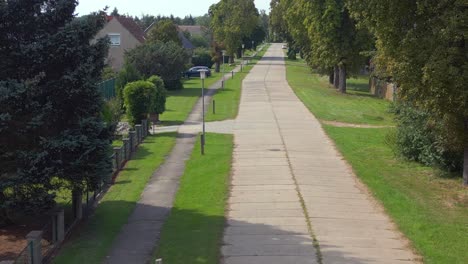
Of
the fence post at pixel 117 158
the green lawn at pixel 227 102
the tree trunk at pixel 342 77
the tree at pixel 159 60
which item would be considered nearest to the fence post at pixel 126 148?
the fence post at pixel 117 158

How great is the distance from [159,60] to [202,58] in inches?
1466

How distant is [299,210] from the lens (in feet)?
50.3

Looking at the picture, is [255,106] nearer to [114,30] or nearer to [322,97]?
[322,97]

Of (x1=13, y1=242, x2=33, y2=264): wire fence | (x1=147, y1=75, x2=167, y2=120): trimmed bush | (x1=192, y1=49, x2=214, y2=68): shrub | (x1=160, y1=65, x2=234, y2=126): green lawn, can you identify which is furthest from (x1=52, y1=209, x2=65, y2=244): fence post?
(x1=192, y1=49, x2=214, y2=68): shrub

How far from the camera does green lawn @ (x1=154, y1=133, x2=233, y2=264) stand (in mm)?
12117

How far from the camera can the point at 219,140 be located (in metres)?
27.3

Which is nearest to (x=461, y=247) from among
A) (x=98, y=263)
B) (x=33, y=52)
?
(x=98, y=263)

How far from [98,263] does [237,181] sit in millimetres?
7738

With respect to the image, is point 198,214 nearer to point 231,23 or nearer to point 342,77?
point 342,77

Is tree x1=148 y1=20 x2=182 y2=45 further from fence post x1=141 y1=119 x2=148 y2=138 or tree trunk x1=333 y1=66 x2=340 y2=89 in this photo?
fence post x1=141 y1=119 x2=148 y2=138

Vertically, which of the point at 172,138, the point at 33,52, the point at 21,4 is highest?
the point at 21,4

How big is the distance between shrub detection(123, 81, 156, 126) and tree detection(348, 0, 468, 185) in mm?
13847

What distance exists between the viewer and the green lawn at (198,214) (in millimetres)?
12117

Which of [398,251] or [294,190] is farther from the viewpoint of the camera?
[294,190]
